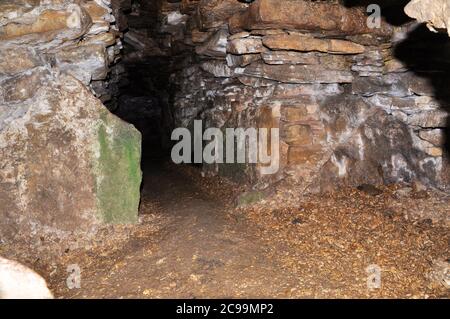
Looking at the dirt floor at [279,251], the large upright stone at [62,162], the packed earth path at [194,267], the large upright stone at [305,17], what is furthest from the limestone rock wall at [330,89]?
the large upright stone at [62,162]

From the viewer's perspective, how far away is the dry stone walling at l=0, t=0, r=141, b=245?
5.21 metres

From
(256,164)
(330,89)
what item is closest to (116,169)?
(256,164)

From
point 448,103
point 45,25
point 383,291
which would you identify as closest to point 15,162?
point 45,25

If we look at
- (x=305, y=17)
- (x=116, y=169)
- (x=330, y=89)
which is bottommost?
(x=116, y=169)

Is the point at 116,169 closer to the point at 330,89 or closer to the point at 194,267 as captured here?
the point at 194,267

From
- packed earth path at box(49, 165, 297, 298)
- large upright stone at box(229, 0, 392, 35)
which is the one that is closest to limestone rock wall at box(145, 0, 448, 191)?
large upright stone at box(229, 0, 392, 35)

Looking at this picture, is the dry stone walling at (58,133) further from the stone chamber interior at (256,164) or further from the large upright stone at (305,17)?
the large upright stone at (305,17)

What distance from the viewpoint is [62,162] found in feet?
18.0

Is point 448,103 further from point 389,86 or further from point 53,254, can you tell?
point 53,254

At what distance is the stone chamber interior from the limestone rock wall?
27 millimetres

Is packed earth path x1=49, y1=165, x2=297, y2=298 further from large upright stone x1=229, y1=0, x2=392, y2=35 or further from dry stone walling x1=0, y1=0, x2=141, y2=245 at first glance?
large upright stone x1=229, y1=0, x2=392, y2=35

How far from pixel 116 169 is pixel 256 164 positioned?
9.70 ft

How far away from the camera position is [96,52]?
19.2ft

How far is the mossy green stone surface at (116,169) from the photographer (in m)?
5.65
